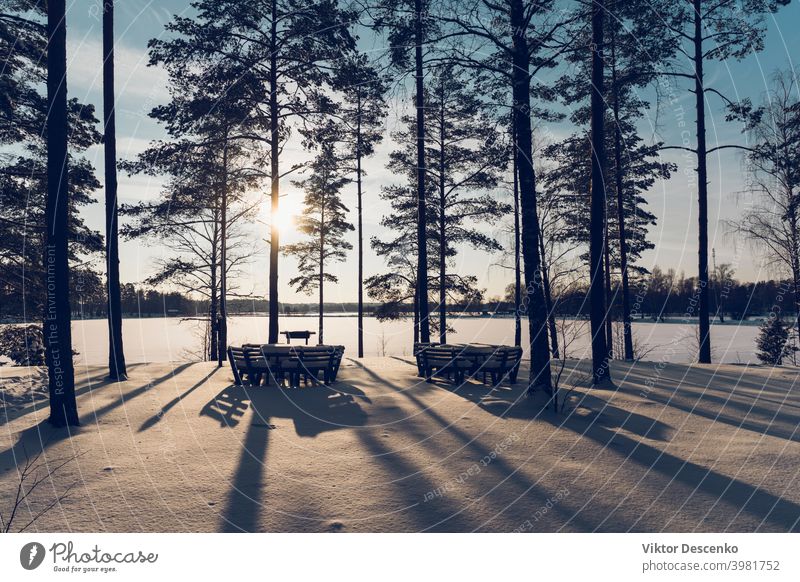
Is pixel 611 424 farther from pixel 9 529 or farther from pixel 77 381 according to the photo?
pixel 77 381

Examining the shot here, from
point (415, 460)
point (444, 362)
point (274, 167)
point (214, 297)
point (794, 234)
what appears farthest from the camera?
point (214, 297)

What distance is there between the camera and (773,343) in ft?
91.9

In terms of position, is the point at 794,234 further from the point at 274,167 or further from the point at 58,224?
the point at 58,224

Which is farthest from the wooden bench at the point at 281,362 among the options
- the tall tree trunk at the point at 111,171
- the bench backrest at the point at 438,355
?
the tall tree trunk at the point at 111,171

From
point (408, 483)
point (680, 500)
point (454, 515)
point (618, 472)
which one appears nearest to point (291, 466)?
point (408, 483)

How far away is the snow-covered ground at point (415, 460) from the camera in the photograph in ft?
15.9

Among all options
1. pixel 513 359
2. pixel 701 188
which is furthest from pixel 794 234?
pixel 513 359

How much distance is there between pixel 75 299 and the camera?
20516 mm

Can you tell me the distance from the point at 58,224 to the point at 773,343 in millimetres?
33124

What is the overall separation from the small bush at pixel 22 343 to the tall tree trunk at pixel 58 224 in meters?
12.5

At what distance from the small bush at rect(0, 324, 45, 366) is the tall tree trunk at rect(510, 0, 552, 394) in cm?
1811

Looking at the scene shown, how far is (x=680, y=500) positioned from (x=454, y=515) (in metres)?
2.37

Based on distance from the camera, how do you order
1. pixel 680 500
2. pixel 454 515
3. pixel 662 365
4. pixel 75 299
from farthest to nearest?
pixel 75 299 → pixel 662 365 → pixel 680 500 → pixel 454 515

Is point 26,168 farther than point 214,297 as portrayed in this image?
No
